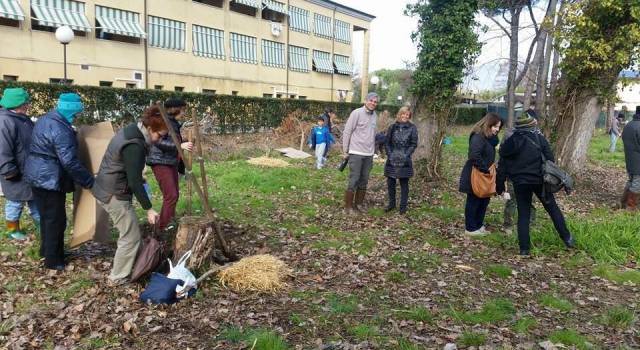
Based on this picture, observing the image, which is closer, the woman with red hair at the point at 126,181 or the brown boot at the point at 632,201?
the woman with red hair at the point at 126,181

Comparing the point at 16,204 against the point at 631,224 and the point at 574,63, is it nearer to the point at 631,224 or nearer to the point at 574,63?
the point at 631,224

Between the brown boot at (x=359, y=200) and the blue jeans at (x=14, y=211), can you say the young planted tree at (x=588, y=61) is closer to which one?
the brown boot at (x=359, y=200)

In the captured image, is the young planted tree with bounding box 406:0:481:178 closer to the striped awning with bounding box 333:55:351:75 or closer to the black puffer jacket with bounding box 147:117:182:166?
the black puffer jacket with bounding box 147:117:182:166

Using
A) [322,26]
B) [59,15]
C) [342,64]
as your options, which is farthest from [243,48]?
[59,15]

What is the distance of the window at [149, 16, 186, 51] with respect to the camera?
30958 millimetres

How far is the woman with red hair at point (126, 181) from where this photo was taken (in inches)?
180

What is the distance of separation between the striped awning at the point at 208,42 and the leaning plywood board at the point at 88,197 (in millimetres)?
30205

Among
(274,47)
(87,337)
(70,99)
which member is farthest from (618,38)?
(274,47)

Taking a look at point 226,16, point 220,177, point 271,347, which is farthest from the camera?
point 226,16

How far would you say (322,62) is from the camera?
46.2 meters

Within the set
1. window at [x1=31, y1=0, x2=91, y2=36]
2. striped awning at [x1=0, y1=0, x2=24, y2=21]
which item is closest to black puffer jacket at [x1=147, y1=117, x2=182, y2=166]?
striped awning at [x1=0, y1=0, x2=24, y2=21]

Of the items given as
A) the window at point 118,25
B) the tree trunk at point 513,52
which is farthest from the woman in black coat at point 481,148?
the window at point 118,25

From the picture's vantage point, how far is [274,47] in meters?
41.2

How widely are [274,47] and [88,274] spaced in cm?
3772
